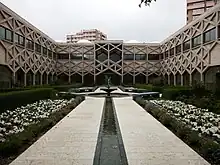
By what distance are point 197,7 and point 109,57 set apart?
33.9 metres

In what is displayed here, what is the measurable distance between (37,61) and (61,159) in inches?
1559

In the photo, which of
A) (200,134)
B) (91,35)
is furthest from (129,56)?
(91,35)

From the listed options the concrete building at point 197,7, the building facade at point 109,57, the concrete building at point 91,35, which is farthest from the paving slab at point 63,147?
the concrete building at point 91,35

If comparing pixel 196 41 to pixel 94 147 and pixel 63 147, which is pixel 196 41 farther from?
pixel 63 147

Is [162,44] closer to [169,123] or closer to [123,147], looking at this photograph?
[169,123]

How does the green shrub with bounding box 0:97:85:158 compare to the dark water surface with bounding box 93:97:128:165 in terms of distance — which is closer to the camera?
the dark water surface with bounding box 93:97:128:165

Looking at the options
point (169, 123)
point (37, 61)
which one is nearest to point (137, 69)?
point (37, 61)

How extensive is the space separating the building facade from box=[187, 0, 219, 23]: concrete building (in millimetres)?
25886

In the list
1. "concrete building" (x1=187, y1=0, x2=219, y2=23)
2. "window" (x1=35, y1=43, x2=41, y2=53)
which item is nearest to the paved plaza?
"window" (x1=35, y1=43, x2=41, y2=53)

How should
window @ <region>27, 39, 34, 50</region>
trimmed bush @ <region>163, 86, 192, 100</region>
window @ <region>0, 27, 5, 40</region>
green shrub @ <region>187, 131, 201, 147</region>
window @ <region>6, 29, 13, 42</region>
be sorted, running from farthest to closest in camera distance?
window @ <region>27, 39, 34, 50</region>
window @ <region>6, 29, 13, 42</region>
window @ <region>0, 27, 5, 40</region>
trimmed bush @ <region>163, 86, 192, 100</region>
green shrub @ <region>187, 131, 201, 147</region>

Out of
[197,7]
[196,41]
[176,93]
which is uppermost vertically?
[197,7]

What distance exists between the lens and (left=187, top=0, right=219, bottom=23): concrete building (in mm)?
74688

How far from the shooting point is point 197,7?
76500mm

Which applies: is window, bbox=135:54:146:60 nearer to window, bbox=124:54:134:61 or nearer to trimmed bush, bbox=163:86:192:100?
window, bbox=124:54:134:61
